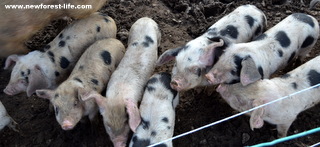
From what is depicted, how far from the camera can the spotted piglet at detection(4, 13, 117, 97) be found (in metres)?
3.46

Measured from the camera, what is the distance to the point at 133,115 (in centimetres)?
291

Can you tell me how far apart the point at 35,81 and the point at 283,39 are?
242 cm

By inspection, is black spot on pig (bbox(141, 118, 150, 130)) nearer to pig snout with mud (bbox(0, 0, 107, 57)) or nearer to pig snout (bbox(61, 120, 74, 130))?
pig snout (bbox(61, 120, 74, 130))

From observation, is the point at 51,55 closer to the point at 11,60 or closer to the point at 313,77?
the point at 11,60

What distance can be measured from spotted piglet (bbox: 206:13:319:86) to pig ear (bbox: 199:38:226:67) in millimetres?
79

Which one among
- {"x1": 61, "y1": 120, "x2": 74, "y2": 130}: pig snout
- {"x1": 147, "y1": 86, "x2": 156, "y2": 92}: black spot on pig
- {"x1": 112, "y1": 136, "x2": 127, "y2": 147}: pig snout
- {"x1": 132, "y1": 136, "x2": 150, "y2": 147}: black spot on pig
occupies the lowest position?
{"x1": 112, "y1": 136, "x2": 127, "y2": 147}: pig snout

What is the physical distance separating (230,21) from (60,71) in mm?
1828

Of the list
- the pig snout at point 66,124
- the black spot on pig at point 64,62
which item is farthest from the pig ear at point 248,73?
the black spot on pig at point 64,62

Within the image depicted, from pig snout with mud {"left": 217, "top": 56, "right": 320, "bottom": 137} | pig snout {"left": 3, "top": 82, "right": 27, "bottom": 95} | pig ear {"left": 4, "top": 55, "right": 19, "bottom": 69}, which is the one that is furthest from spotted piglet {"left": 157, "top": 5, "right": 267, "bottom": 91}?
pig ear {"left": 4, "top": 55, "right": 19, "bottom": 69}

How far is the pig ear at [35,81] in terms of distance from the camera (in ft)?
11.2

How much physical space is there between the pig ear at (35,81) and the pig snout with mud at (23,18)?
44 centimetres

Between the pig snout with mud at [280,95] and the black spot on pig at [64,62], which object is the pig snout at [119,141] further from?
the black spot on pig at [64,62]

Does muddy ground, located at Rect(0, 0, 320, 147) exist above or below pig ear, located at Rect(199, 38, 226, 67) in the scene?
below

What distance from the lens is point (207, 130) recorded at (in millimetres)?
3361
